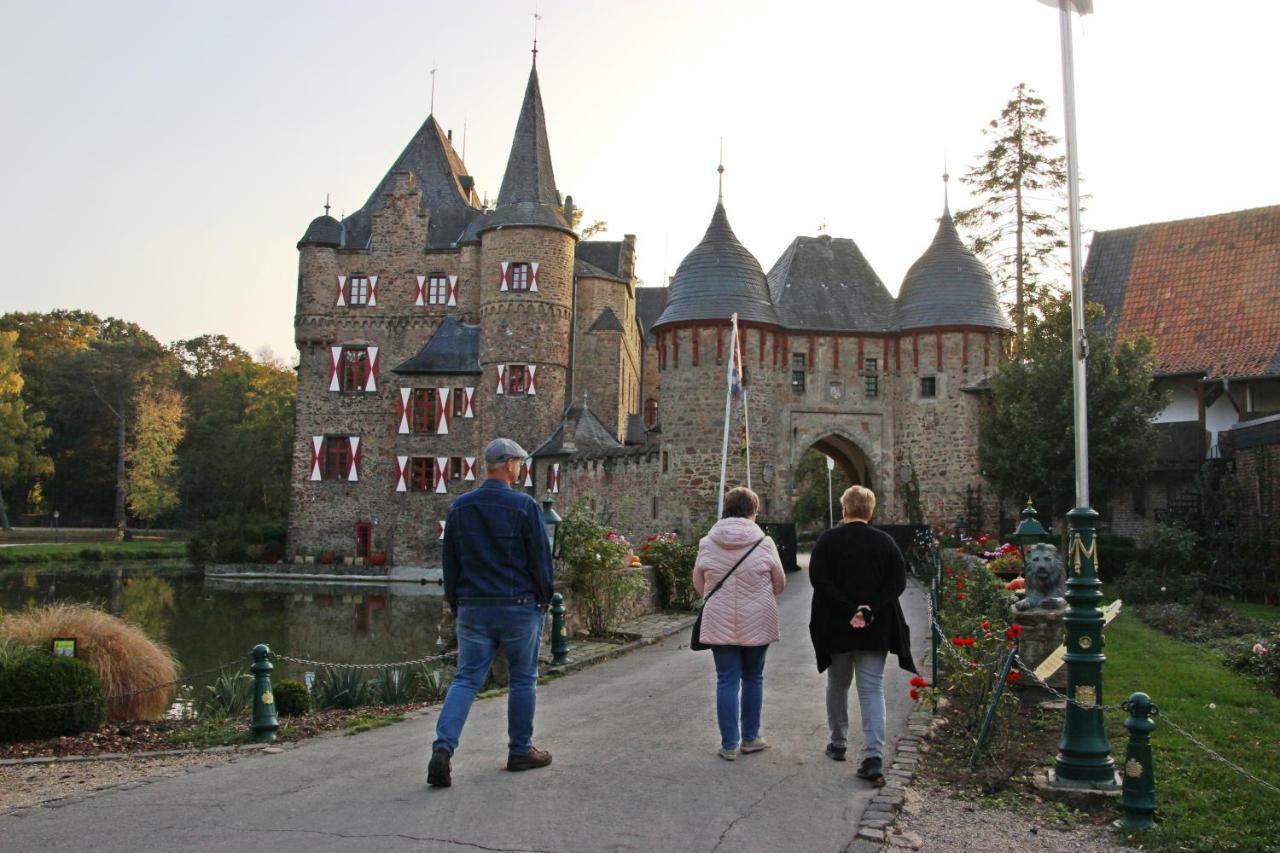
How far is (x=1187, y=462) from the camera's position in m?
27.2

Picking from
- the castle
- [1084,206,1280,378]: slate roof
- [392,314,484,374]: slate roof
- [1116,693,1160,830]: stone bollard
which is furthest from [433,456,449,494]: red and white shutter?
[1116,693,1160,830]: stone bollard

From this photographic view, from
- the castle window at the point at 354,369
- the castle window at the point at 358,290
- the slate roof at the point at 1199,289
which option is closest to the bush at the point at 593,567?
the slate roof at the point at 1199,289

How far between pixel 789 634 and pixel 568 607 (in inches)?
117

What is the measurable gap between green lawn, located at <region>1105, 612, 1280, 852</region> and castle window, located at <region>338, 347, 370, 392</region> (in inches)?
1395

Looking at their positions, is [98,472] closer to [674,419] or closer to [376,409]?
[376,409]

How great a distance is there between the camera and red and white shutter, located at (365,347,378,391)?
43.8 metres

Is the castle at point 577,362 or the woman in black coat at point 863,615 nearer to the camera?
the woman in black coat at point 863,615

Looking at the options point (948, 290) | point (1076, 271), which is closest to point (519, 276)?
point (948, 290)

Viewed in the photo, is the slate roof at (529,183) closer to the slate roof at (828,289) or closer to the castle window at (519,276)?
the castle window at (519,276)

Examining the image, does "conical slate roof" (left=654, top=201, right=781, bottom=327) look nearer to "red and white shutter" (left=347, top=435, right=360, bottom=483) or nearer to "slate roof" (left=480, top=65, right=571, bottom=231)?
"slate roof" (left=480, top=65, right=571, bottom=231)

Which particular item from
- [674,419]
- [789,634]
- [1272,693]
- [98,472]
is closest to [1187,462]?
[674,419]

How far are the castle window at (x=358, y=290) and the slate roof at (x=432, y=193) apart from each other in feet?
4.80

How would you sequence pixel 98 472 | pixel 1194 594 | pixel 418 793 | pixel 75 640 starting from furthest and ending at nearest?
pixel 98 472, pixel 1194 594, pixel 75 640, pixel 418 793

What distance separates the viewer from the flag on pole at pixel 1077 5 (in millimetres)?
8422
